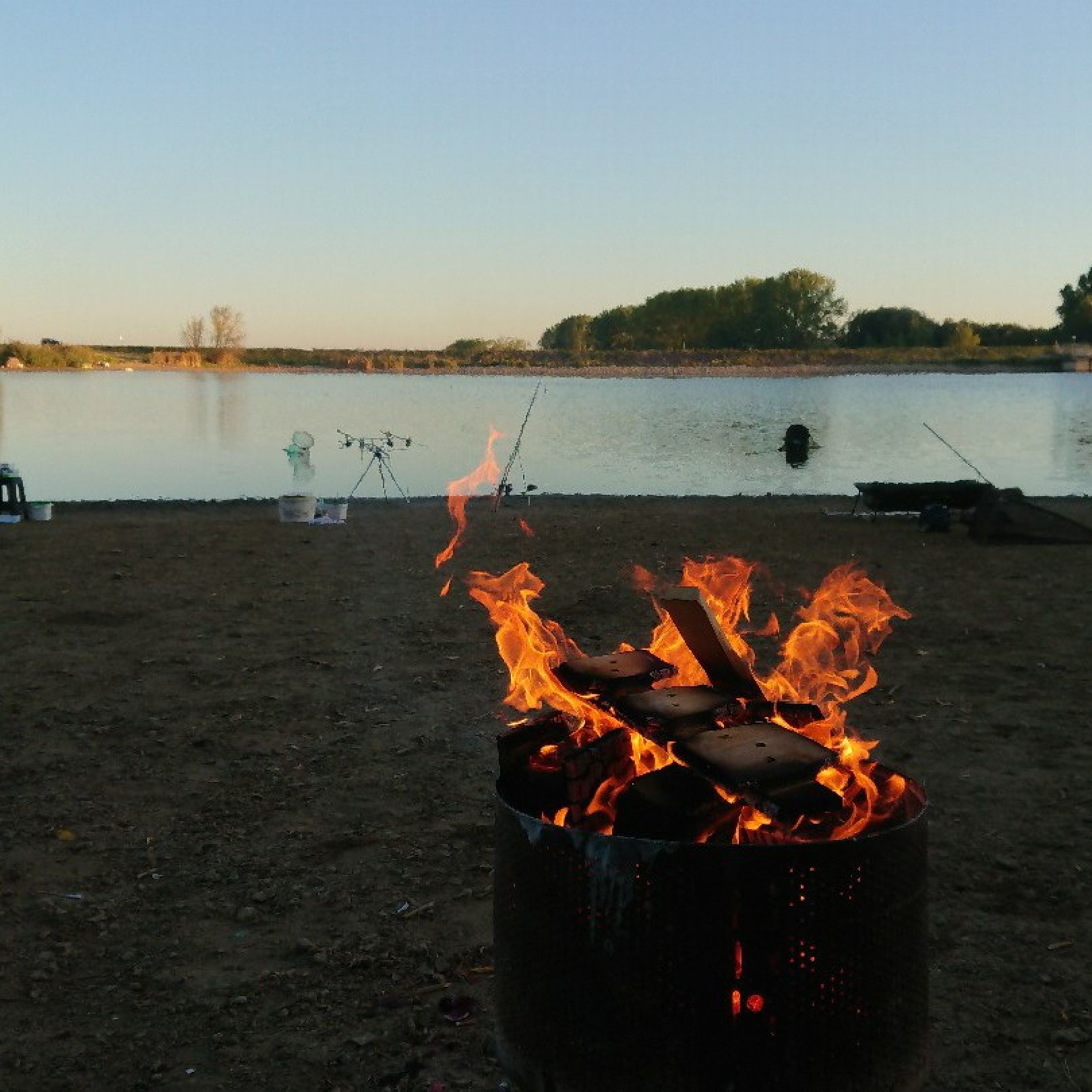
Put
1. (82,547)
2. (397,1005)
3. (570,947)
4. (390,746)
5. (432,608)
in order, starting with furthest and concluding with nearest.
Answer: (82,547) < (432,608) < (390,746) < (397,1005) < (570,947)

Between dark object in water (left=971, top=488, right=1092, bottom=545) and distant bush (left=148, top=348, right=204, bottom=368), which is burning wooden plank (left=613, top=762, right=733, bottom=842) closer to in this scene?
dark object in water (left=971, top=488, right=1092, bottom=545)

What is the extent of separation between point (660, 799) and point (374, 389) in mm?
102588

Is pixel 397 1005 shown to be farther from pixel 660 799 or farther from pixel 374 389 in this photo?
pixel 374 389

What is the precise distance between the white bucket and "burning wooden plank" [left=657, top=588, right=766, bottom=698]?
1454 centimetres

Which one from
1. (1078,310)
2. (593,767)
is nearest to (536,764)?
(593,767)

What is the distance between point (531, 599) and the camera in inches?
454

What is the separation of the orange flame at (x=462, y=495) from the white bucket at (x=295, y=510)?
Result: 2.17 meters

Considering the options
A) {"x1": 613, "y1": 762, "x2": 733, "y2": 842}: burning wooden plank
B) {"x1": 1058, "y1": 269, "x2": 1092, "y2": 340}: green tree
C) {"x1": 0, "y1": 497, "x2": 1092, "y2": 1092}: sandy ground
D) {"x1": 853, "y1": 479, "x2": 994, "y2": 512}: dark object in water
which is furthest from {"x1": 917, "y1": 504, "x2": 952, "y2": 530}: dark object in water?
{"x1": 1058, "y1": 269, "x2": 1092, "y2": 340}: green tree

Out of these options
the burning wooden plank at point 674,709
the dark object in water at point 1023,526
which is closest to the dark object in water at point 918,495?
the dark object in water at point 1023,526

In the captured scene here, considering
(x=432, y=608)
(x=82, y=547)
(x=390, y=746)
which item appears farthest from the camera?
(x=82, y=547)

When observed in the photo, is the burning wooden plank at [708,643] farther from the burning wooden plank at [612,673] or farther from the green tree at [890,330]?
the green tree at [890,330]

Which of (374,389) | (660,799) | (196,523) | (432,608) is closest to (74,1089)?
(660,799)

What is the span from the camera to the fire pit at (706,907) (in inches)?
114

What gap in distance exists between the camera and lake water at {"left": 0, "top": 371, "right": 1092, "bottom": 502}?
89.2ft
